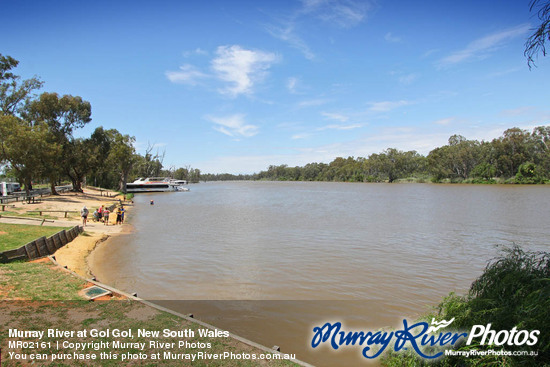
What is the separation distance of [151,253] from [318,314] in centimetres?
1148

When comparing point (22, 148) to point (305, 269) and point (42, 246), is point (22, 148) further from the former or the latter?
point (305, 269)

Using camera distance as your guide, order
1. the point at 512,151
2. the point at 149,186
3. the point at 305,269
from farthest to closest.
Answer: the point at 512,151 < the point at 149,186 < the point at 305,269

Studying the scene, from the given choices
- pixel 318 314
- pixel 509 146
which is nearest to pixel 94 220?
pixel 318 314

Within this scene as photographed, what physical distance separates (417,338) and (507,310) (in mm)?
1747

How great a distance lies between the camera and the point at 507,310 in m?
5.13

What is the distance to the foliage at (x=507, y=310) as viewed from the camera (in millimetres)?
4477

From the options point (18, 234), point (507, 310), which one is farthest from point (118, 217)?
point (507, 310)

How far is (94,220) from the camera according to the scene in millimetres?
27719

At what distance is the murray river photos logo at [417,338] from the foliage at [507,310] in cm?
10

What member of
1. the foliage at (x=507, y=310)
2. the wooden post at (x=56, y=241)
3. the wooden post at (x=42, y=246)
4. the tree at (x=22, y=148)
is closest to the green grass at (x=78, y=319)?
the foliage at (x=507, y=310)

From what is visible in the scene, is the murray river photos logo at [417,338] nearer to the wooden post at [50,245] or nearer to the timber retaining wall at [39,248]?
the timber retaining wall at [39,248]

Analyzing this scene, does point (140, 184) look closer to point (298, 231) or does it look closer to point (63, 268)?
A: point (298, 231)

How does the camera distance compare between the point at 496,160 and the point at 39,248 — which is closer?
the point at 39,248

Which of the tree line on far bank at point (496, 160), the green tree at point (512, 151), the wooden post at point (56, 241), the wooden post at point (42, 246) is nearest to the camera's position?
the wooden post at point (42, 246)
